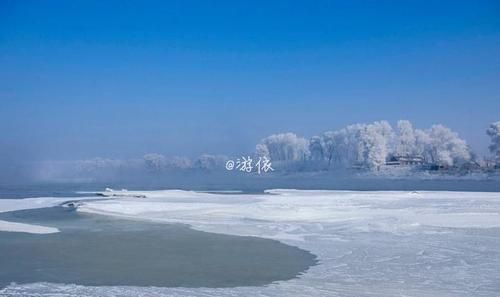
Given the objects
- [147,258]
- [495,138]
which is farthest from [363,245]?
[495,138]

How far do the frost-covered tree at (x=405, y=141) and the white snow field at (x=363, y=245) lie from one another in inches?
2978

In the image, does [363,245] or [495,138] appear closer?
[363,245]

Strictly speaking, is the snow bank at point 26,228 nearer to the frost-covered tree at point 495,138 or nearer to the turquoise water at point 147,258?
the turquoise water at point 147,258

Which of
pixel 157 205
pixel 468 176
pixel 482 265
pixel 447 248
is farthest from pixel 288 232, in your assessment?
pixel 468 176

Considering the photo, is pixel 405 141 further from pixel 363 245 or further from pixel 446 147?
pixel 363 245

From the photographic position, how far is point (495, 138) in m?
85.2

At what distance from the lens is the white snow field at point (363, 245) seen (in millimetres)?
8133

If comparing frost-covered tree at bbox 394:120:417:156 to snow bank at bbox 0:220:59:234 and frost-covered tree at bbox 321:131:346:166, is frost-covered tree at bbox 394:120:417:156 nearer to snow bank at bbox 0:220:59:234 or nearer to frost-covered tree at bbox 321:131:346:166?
frost-covered tree at bbox 321:131:346:166

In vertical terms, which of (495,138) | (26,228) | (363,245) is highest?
(495,138)

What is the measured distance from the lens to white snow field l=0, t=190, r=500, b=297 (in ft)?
26.7

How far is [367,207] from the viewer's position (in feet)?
76.6

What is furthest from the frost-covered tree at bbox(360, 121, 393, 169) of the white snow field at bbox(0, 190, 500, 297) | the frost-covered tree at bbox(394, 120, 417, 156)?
the white snow field at bbox(0, 190, 500, 297)

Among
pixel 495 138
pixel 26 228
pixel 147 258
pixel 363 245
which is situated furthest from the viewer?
pixel 495 138

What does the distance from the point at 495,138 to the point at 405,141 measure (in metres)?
16.1
